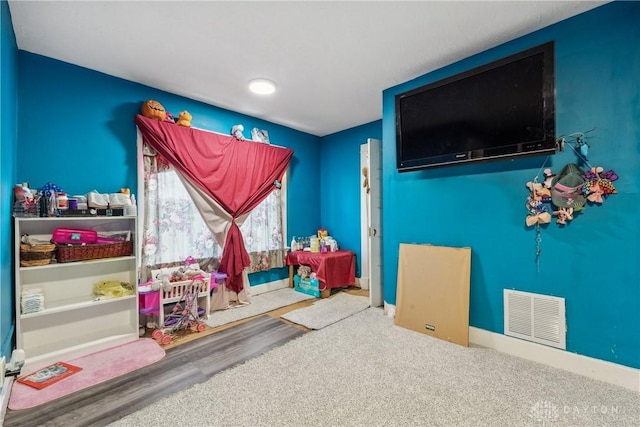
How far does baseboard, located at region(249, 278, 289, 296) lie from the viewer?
3.85 meters

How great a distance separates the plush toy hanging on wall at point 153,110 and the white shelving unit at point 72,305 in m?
1.07

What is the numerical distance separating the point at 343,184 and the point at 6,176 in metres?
3.60

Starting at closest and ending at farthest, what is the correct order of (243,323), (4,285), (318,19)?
(4,285) < (318,19) < (243,323)

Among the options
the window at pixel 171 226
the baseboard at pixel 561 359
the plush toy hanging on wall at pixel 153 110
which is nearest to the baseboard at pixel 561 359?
the baseboard at pixel 561 359

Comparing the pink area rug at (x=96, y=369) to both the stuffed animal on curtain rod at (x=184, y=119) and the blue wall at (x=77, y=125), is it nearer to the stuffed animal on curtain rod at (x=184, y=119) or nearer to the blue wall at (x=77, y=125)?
the blue wall at (x=77, y=125)

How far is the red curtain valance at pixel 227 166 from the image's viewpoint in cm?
291

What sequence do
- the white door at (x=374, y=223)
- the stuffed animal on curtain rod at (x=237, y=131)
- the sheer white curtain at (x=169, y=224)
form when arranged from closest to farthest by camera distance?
1. the sheer white curtain at (x=169, y=224)
2. the white door at (x=374, y=223)
3. the stuffed animal on curtain rod at (x=237, y=131)

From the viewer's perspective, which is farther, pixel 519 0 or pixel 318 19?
pixel 318 19

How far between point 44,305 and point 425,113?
3.55m

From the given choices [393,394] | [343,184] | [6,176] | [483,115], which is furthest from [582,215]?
[6,176]

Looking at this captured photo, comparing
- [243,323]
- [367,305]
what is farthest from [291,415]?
[367,305]

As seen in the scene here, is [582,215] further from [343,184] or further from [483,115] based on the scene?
[343,184]

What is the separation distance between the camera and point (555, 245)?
6.66 ft

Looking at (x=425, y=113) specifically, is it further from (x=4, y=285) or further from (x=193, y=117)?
(x=4, y=285)
